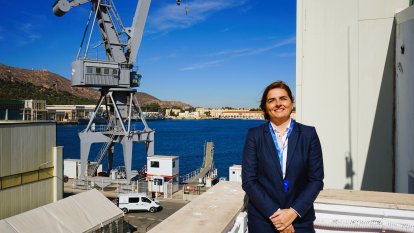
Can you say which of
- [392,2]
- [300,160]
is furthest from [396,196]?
[392,2]

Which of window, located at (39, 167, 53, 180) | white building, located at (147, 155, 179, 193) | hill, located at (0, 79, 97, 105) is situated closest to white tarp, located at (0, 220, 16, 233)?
window, located at (39, 167, 53, 180)

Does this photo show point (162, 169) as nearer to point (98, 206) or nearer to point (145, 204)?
point (145, 204)

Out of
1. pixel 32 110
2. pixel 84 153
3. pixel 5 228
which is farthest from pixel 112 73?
pixel 32 110

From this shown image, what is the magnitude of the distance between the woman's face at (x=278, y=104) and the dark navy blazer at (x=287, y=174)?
136 mm

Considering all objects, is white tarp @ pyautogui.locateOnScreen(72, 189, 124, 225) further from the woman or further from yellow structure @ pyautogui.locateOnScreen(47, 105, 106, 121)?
yellow structure @ pyautogui.locateOnScreen(47, 105, 106, 121)

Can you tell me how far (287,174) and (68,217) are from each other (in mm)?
10617

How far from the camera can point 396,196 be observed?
286 cm

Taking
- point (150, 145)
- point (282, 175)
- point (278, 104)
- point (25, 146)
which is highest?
point (278, 104)

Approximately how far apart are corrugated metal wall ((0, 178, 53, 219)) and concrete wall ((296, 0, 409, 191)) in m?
12.4

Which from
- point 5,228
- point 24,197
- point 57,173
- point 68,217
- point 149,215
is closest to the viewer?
point 5,228

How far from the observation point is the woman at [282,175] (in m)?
2.07

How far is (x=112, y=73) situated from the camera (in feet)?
79.2

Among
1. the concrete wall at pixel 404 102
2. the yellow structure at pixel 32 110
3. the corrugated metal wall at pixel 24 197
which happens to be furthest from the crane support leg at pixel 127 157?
the concrete wall at pixel 404 102

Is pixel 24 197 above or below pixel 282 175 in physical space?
below
